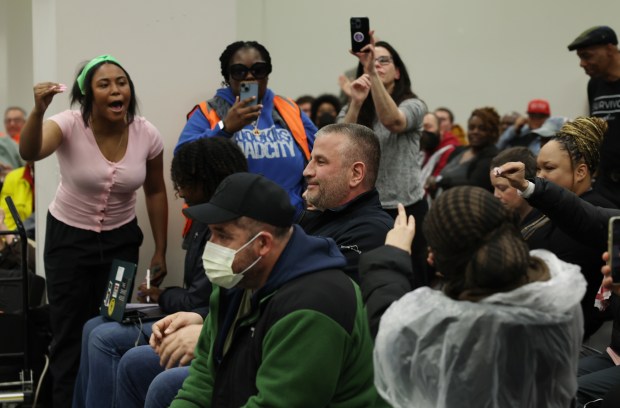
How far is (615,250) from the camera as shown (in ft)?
9.37

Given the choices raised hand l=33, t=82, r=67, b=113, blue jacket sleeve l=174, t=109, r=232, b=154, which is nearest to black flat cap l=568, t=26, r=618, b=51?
blue jacket sleeve l=174, t=109, r=232, b=154

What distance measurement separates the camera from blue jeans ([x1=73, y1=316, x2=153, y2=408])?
13.3 feet

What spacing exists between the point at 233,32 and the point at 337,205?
6.88 feet

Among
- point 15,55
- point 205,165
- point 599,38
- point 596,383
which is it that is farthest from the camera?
point 15,55

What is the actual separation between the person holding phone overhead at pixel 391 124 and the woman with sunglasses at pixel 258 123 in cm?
32

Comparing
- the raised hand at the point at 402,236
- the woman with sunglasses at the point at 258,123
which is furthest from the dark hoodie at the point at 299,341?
the woman with sunglasses at the point at 258,123

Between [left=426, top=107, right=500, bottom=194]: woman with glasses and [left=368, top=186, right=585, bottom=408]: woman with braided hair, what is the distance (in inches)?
178

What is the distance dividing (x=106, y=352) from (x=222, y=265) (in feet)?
4.78

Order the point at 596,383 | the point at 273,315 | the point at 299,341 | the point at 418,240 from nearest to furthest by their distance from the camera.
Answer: the point at 299,341, the point at 273,315, the point at 596,383, the point at 418,240

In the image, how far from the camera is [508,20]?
9.61m

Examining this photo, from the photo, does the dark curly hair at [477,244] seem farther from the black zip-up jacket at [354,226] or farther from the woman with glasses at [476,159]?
the woman with glasses at [476,159]

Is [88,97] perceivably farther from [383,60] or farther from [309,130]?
[383,60]

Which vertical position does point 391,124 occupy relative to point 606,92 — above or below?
below

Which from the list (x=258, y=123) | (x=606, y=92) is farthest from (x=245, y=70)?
(x=606, y=92)
